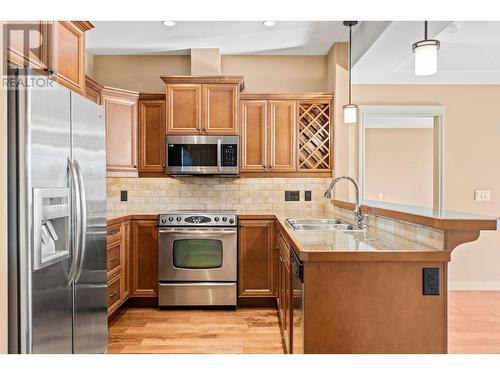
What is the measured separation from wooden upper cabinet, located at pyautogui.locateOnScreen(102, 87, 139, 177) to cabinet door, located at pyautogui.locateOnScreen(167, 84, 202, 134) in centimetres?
41

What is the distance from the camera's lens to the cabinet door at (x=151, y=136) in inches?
163

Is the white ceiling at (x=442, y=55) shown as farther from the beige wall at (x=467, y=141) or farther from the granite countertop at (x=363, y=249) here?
the granite countertop at (x=363, y=249)

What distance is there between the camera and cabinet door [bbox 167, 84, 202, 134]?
4000mm

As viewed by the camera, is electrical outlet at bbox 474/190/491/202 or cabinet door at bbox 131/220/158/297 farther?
electrical outlet at bbox 474/190/491/202

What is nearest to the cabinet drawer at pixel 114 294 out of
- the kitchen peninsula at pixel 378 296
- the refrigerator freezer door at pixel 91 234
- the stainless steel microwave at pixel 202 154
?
the refrigerator freezer door at pixel 91 234

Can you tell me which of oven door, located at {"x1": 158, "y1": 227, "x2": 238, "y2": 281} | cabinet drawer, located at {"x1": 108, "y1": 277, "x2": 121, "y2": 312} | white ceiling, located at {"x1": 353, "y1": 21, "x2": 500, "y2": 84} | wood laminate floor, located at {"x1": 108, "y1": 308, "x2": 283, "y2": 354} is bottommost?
wood laminate floor, located at {"x1": 108, "y1": 308, "x2": 283, "y2": 354}

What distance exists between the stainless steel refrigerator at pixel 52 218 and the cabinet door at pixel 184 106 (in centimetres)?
175

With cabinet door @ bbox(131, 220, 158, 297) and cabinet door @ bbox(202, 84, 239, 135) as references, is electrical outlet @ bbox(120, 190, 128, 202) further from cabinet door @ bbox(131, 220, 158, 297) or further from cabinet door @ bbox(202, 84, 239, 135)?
cabinet door @ bbox(202, 84, 239, 135)

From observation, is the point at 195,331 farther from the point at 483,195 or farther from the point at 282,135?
the point at 483,195

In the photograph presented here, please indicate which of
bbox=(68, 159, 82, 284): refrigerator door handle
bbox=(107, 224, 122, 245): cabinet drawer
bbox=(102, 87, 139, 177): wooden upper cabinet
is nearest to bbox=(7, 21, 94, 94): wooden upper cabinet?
bbox=(68, 159, 82, 284): refrigerator door handle

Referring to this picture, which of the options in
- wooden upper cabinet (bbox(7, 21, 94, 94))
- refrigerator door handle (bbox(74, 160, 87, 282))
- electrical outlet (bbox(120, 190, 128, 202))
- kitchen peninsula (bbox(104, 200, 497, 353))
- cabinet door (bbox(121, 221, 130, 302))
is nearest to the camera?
kitchen peninsula (bbox(104, 200, 497, 353))

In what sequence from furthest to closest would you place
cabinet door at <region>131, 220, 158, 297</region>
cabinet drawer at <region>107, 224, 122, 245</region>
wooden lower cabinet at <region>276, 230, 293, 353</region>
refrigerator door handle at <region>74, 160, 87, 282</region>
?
cabinet door at <region>131, 220, 158, 297</region>
cabinet drawer at <region>107, 224, 122, 245</region>
wooden lower cabinet at <region>276, 230, 293, 353</region>
refrigerator door handle at <region>74, 160, 87, 282</region>

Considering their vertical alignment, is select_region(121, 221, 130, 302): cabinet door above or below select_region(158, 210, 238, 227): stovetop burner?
below
